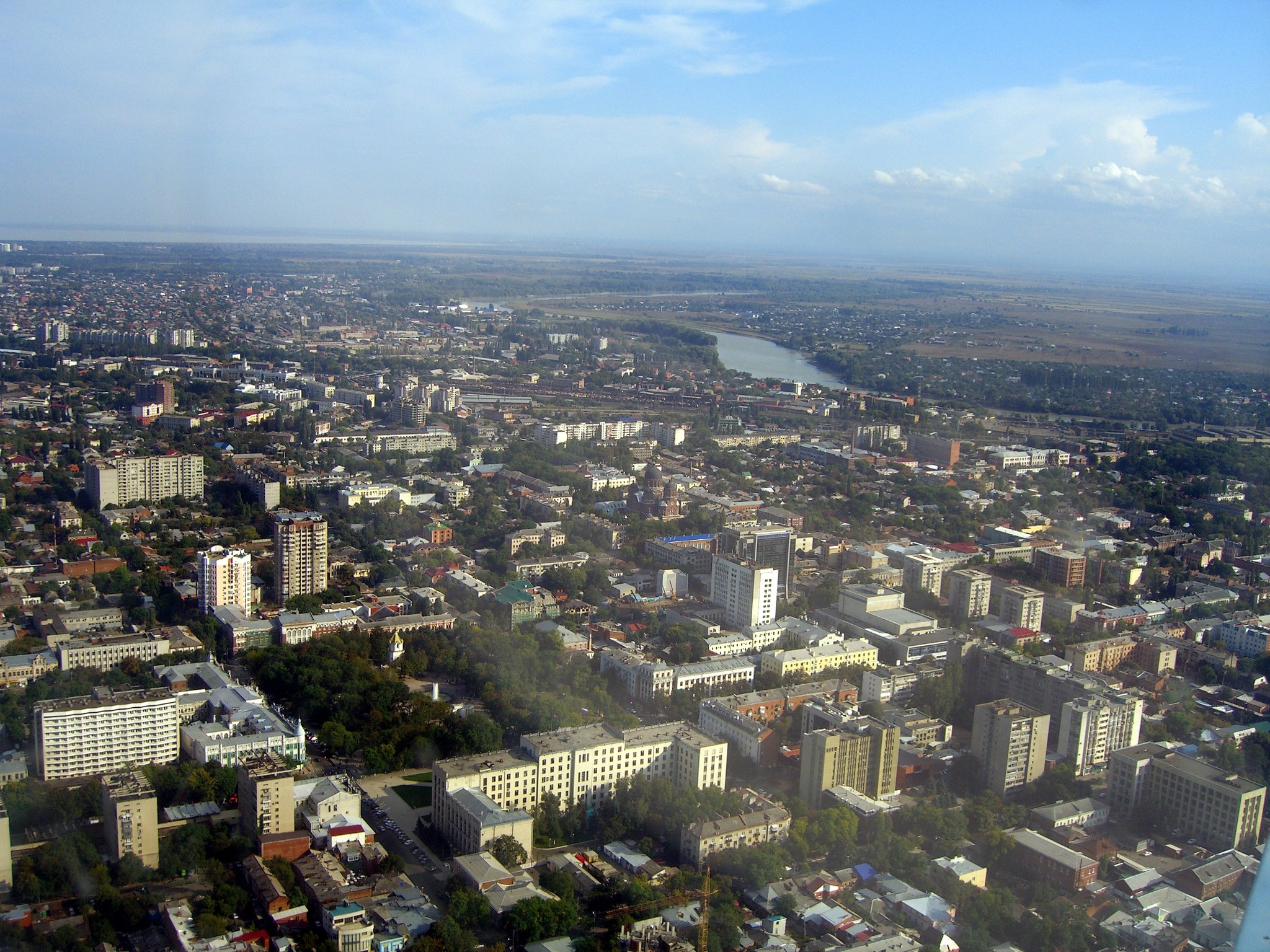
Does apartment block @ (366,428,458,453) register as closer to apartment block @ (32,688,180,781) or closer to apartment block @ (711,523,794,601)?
apartment block @ (711,523,794,601)

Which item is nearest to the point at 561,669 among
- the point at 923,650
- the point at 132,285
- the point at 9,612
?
the point at 923,650

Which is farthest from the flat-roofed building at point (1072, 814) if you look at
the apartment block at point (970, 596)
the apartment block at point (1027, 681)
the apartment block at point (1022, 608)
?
the apartment block at point (970, 596)

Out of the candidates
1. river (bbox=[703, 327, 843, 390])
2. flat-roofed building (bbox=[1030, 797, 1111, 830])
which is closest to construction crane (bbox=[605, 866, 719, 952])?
flat-roofed building (bbox=[1030, 797, 1111, 830])

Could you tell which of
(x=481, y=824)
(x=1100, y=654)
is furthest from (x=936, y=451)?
(x=481, y=824)

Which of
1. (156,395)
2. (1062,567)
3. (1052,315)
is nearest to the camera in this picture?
(1062,567)

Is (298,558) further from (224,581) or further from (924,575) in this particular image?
(924,575)

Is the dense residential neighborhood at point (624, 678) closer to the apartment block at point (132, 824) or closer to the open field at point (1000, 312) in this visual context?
the apartment block at point (132, 824)
